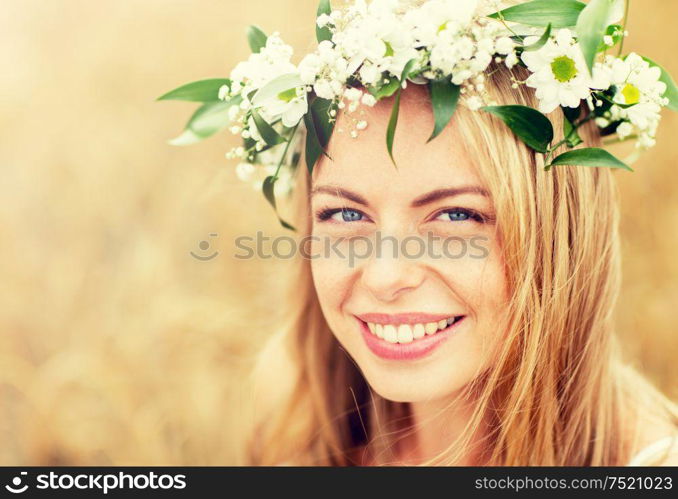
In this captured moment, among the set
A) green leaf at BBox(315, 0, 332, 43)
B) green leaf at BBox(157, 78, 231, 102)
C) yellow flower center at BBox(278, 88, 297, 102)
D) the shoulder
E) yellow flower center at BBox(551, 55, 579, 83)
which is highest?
green leaf at BBox(157, 78, 231, 102)

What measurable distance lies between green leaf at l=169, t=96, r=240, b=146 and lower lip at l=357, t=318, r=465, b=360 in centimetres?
43

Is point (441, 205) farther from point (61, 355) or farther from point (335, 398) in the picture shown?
point (61, 355)

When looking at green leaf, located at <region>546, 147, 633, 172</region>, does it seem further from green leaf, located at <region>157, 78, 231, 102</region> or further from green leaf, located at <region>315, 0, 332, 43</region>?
green leaf, located at <region>157, 78, 231, 102</region>

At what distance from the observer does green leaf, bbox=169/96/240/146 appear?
1015 millimetres

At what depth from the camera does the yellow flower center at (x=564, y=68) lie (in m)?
0.79

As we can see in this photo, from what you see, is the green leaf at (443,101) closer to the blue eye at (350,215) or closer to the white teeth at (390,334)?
the blue eye at (350,215)

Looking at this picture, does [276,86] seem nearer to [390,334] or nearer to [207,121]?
[207,121]

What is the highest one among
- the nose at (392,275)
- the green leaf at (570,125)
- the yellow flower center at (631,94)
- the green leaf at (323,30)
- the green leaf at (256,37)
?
the green leaf at (256,37)

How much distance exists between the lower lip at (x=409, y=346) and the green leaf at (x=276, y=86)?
1.33 ft

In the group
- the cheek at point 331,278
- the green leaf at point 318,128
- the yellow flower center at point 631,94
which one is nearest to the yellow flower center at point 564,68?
the yellow flower center at point 631,94

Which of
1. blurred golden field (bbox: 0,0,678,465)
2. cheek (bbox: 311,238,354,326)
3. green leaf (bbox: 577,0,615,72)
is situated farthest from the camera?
blurred golden field (bbox: 0,0,678,465)

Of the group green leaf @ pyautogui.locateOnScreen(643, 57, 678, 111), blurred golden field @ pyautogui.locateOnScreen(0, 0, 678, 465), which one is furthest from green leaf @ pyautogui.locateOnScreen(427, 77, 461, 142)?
blurred golden field @ pyautogui.locateOnScreen(0, 0, 678, 465)

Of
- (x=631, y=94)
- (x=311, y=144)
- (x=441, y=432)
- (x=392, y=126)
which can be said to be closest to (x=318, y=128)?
(x=311, y=144)

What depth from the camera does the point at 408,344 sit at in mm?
928
